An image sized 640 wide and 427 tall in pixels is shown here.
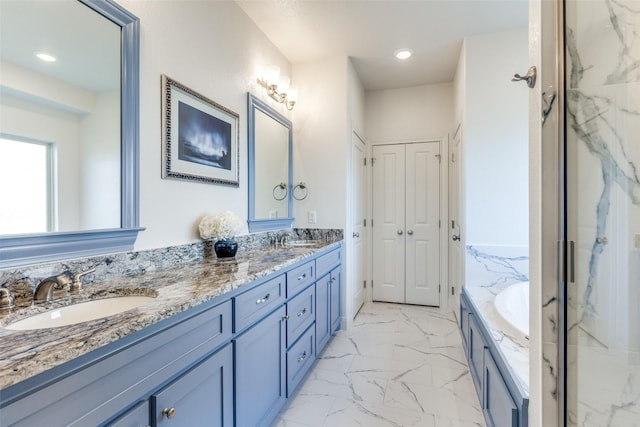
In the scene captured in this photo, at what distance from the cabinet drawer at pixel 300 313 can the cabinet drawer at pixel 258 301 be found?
0.57 feet

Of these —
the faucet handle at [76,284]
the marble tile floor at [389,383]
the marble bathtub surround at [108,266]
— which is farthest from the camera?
the marble tile floor at [389,383]

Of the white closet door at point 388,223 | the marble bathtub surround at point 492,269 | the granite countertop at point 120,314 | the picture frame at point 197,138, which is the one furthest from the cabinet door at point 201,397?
the white closet door at point 388,223

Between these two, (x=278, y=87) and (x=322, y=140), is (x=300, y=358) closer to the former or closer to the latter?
(x=322, y=140)

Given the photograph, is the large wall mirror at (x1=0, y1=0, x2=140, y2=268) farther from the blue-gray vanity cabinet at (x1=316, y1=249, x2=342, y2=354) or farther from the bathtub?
the bathtub

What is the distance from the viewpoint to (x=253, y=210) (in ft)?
7.80

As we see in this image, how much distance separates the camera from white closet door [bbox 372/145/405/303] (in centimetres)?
378

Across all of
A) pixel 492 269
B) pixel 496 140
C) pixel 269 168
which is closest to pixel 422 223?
pixel 492 269

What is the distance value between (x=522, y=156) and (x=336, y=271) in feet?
6.09

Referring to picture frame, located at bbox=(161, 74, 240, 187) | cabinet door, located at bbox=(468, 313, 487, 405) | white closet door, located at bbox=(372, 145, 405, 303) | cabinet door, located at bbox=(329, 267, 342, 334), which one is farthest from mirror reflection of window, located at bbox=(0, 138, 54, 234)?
white closet door, located at bbox=(372, 145, 405, 303)

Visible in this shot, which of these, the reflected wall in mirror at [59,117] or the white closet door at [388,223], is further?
the white closet door at [388,223]

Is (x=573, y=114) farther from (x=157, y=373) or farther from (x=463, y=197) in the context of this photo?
(x=463, y=197)

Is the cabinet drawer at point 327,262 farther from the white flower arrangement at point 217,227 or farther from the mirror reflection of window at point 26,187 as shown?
the mirror reflection of window at point 26,187

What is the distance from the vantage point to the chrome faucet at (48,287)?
1010 mm

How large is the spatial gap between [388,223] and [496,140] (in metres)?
1.56
